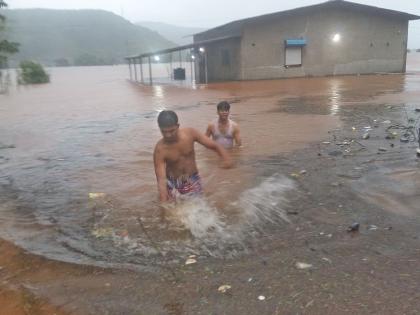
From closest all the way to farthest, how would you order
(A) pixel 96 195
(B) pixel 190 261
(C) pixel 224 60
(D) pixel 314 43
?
(B) pixel 190 261, (A) pixel 96 195, (D) pixel 314 43, (C) pixel 224 60

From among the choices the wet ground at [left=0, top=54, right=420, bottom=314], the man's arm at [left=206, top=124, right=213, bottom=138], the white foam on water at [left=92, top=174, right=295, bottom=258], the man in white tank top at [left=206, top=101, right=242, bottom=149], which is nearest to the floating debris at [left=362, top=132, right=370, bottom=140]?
the wet ground at [left=0, top=54, right=420, bottom=314]

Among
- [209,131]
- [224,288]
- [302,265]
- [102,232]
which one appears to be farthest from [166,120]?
[209,131]

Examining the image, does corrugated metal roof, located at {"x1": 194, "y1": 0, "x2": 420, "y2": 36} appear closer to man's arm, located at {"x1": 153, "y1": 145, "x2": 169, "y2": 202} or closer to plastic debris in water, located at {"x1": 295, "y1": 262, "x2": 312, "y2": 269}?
man's arm, located at {"x1": 153, "y1": 145, "x2": 169, "y2": 202}

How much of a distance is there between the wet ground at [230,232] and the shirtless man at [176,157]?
11.8 inches

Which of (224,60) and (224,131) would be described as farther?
(224,60)

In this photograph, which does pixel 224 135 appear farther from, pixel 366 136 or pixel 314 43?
pixel 314 43

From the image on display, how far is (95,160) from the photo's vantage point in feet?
26.0

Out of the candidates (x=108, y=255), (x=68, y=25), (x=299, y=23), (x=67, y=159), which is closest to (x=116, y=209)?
(x=108, y=255)

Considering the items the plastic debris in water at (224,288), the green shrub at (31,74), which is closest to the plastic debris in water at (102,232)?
the plastic debris in water at (224,288)

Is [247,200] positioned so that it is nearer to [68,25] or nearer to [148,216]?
[148,216]

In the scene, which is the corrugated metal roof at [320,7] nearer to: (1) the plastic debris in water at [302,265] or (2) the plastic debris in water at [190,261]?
(2) the plastic debris in water at [190,261]

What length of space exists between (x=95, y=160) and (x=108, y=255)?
176 inches

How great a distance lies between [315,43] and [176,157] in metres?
25.0

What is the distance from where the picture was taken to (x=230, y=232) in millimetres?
4125
